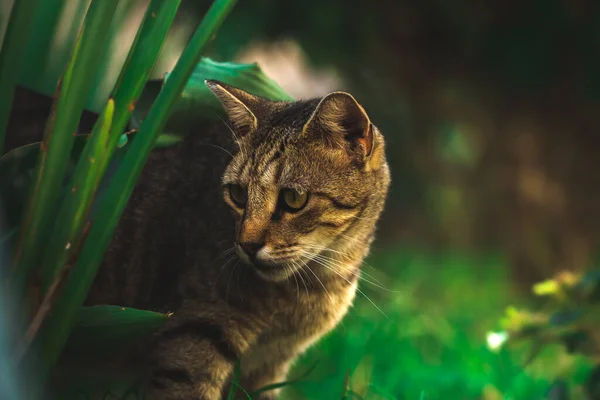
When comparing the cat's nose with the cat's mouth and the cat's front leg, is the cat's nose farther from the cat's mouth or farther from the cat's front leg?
the cat's front leg

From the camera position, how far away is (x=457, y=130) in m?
4.87

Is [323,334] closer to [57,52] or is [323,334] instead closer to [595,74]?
[57,52]

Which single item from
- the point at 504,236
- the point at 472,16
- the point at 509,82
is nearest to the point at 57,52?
the point at 472,16

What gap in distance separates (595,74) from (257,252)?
8.98ft

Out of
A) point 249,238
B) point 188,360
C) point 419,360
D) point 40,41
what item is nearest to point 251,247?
point 249,238

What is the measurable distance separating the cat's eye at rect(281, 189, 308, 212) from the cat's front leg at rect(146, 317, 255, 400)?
0.35 meters

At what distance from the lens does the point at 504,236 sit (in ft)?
16.0

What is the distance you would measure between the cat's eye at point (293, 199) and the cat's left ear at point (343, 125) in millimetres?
157

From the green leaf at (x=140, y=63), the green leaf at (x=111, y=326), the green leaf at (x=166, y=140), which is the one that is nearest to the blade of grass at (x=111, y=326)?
the green leaf at (x=111, y=326)

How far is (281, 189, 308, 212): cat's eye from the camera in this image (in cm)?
185

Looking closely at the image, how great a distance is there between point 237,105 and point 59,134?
585 mm

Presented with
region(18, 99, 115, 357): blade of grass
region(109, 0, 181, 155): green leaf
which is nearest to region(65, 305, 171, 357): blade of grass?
region(18, 99, 115, 357): blade of grass

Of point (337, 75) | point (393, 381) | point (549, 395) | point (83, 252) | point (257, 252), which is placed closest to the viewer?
point (83, 252)

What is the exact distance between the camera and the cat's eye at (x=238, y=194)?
193 centimetres
